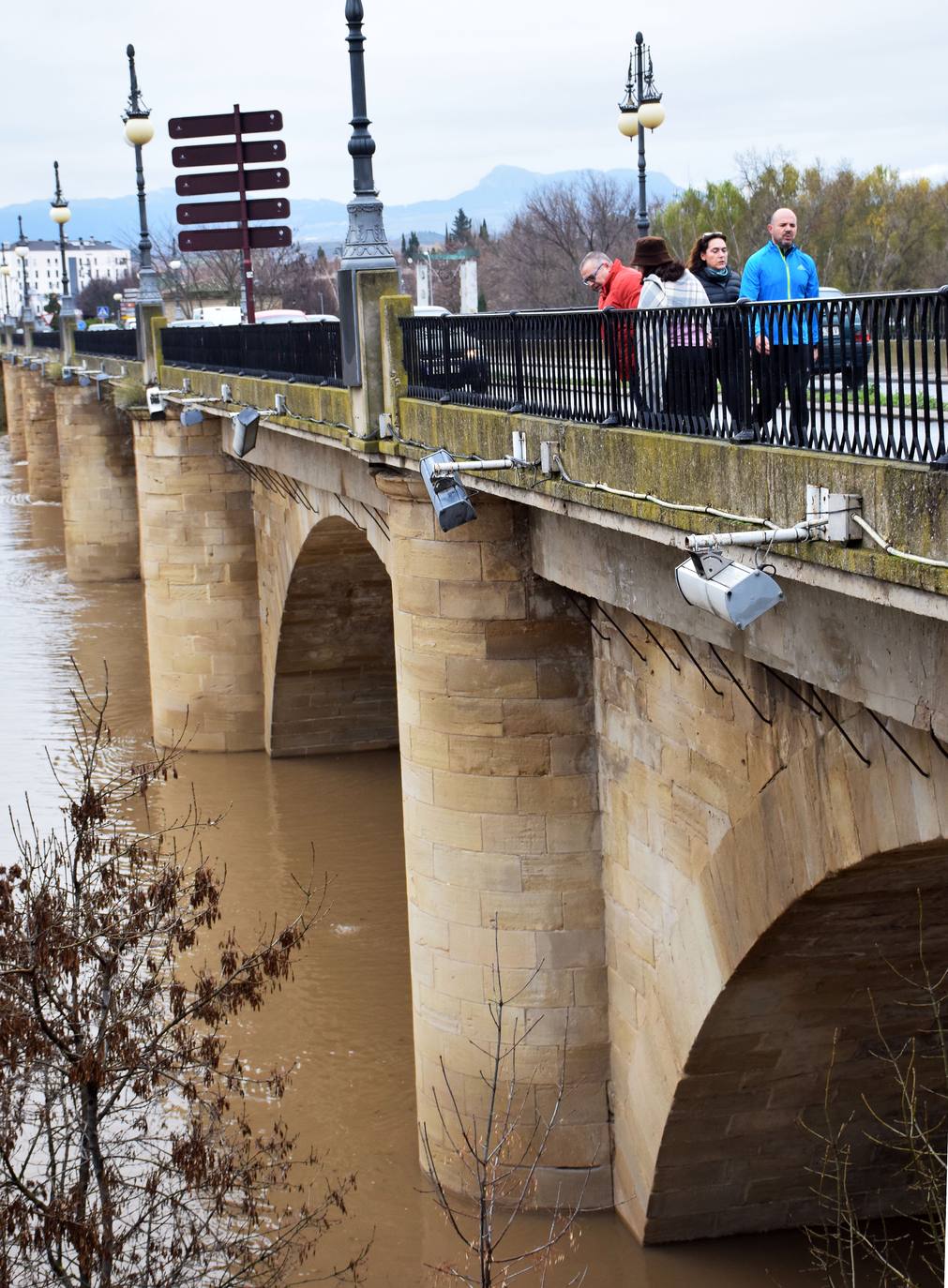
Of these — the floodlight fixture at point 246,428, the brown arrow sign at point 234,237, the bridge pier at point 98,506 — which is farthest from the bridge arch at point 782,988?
the bridge pier at point 98,506

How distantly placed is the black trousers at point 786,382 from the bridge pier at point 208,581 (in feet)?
55.6

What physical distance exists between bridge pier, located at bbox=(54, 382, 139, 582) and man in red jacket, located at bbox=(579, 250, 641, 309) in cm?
3135

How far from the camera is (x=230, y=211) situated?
21500mm

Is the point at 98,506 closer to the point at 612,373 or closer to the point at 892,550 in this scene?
the point at 612,373

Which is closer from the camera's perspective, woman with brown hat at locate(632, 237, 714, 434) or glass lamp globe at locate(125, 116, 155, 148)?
woman with brown hat at locate(632, 237, 714, 434)

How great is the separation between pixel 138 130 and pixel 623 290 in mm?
17017

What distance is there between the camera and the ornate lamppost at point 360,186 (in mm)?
11602

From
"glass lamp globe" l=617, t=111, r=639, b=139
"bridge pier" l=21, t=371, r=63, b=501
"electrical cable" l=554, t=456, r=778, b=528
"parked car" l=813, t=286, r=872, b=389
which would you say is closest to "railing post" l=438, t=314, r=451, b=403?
"electrical cable" l=554, t=456, r=778, b=528

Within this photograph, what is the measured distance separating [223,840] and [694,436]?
44.1 ft

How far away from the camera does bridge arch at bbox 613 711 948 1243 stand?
744 cm

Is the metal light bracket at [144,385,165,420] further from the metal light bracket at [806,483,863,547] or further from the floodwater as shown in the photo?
the metal light bracket at [806,483,863,547]

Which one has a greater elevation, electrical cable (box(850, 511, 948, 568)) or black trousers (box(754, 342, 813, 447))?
black trousers (box(754, 342, 813, 447))

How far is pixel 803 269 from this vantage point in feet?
28.2

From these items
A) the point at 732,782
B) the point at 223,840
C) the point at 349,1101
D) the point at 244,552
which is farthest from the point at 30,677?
the point at 732,782
